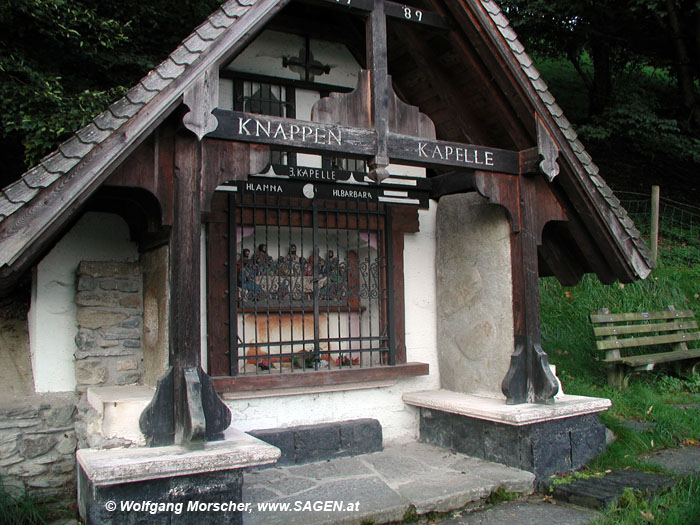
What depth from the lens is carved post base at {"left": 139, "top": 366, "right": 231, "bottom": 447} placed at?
A: 3855 mm

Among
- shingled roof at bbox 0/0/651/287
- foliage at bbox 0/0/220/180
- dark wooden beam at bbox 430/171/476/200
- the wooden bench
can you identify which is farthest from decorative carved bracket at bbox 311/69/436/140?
the wooden bench

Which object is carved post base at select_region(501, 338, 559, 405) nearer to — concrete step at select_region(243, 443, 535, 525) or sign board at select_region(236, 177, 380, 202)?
concrete step at select_region(243, 443, 535, 525)

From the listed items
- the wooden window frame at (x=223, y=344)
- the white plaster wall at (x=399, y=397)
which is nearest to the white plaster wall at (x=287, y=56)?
the wooden window frame at (x=223, y=344)

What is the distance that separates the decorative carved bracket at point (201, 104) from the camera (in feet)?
13.0

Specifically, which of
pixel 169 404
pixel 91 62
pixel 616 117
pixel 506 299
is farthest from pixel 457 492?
pixel 616 117

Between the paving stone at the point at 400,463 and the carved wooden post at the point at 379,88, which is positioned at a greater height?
the carved wooden post at the point at 379,88

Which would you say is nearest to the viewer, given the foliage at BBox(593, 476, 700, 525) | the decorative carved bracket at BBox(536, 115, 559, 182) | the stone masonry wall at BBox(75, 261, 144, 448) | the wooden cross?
the foliage at BBox(593, 476, 700, 525)

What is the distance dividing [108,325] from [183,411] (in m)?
1.72

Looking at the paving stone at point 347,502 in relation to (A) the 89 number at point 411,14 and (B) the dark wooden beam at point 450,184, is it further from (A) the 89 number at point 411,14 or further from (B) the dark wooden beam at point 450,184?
(A) the 89 number at point 411,14

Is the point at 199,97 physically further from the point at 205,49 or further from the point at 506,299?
the point at 506,299

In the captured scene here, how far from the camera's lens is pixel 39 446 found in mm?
4930

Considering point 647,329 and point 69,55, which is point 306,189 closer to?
point 69,55

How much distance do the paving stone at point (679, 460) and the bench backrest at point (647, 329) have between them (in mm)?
2062

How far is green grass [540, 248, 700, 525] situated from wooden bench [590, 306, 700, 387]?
0.85 feet
